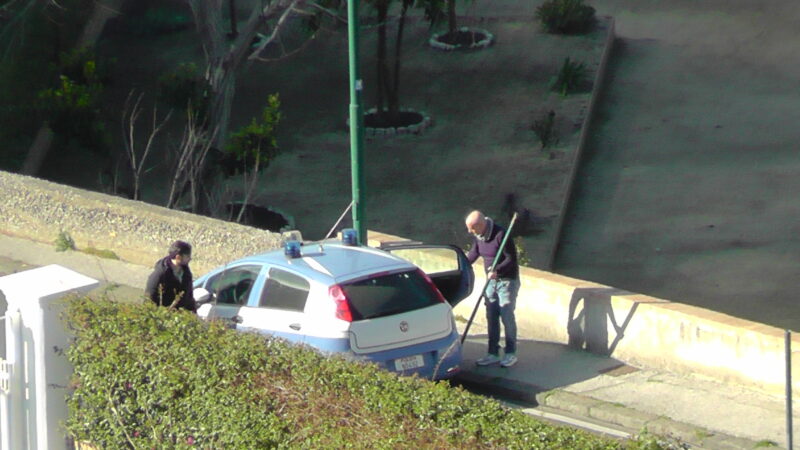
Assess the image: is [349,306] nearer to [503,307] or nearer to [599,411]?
[503,307]

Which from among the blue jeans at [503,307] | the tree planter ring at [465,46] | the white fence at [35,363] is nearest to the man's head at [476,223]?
the blue jeans at [503,307]

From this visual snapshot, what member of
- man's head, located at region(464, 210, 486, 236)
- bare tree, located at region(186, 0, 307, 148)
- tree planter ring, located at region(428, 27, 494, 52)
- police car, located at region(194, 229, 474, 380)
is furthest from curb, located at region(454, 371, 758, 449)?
tree planter ring, located at region(428, 27, 494, 52)

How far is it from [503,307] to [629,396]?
1.42 meters

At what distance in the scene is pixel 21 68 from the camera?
79.0 ft

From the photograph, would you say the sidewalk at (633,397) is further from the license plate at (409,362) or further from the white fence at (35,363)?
the white fence at (35,363)

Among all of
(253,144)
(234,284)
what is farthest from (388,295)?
(253,144)

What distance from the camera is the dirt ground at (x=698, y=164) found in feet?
64.1

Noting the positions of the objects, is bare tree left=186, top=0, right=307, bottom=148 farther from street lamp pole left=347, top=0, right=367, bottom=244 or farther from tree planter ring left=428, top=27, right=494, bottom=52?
tree planter ring left=428, top=27, right=494, bottom=52

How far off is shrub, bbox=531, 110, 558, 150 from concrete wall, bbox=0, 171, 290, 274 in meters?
9.59

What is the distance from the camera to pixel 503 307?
12.0 m

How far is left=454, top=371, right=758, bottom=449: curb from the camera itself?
406 inches

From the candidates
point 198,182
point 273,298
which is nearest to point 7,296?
point 273,298

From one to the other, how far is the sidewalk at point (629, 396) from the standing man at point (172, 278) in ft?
2.48

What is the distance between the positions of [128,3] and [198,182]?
12.4 metres
